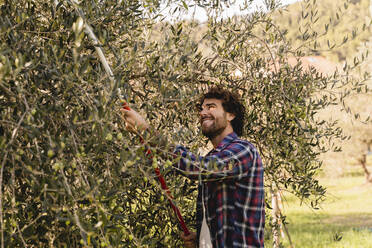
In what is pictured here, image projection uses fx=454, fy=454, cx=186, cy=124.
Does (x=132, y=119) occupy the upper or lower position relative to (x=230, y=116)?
lower

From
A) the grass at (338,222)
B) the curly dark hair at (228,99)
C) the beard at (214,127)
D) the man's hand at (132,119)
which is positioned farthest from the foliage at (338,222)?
the man's hand at (132,119)

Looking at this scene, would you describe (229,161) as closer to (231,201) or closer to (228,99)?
(231,201)

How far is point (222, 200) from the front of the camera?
352 centimetres

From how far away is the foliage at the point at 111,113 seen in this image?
7.59ft

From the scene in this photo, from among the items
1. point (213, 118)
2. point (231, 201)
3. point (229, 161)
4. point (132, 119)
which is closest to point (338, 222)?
point (213, 118)

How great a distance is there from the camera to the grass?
504 inches

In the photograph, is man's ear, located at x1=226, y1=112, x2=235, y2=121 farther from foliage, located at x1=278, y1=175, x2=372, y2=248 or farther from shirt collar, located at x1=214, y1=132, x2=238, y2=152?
foliage, located at x1=278, y1=175, x2=372, y2=248

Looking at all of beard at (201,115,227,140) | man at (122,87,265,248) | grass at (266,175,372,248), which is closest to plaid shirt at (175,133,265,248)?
man at (122,87,265,248)

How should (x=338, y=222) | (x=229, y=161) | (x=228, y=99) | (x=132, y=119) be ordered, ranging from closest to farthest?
(x=132, y=119)
(x=229, y=161)
(x=228, y=99)
(x=338, y=222)

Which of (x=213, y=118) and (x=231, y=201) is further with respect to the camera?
(x=213, y=118)

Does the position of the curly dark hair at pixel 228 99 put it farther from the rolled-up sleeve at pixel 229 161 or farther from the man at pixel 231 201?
the rolled-up sleeve at pixel 229 161

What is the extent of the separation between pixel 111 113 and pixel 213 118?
5.35 feet

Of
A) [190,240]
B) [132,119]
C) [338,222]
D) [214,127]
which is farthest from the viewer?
[338,222]

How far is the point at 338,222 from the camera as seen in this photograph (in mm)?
18578
